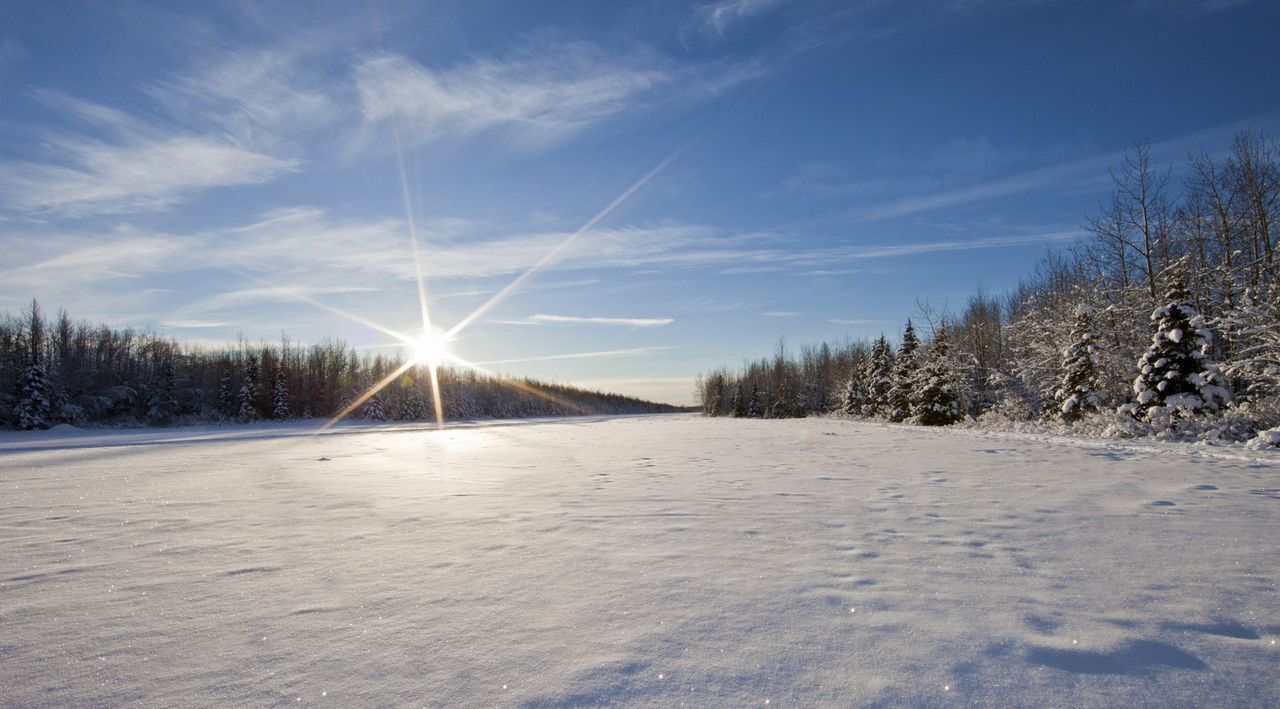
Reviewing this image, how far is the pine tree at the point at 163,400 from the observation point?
152 feet

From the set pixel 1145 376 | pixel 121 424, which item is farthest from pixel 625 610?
pixel 121 424

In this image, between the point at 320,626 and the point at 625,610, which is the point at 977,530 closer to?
the point at 625,610

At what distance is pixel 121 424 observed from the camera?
44062 mm

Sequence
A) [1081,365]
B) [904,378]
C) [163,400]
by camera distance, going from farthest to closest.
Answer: [163,400] → [904,378] → [1081,365]

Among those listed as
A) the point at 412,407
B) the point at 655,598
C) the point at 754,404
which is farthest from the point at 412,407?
the point at 655,598

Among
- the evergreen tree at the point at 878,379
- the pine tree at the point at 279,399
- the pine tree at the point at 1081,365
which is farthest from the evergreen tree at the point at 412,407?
the pine tree at the point at 1081,365

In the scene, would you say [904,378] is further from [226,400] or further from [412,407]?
[226,400]

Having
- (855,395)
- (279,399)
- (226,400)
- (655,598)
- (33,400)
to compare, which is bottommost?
(855,395)

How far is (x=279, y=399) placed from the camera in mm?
55750

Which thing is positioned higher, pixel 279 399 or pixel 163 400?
pixel 163 400

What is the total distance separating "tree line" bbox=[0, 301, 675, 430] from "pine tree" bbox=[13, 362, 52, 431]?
6cm

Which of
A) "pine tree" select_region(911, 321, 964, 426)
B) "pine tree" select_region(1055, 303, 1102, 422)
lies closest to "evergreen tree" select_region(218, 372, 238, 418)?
"pine tree" select_region(911, 321, 964, 426)

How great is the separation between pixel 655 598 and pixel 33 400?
175ft

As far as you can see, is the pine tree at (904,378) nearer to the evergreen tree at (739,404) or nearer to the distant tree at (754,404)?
the distant tree at (754,404)
